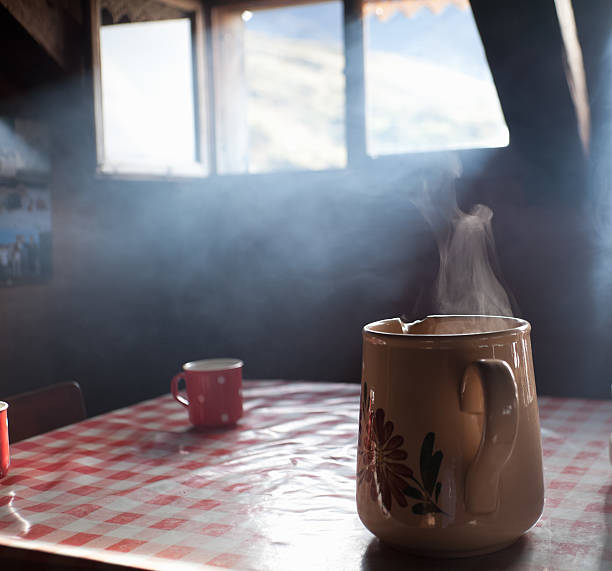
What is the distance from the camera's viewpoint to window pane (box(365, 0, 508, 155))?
101 inches

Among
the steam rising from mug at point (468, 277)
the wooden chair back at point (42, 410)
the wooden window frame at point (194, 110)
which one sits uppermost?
the wooden window frame at point (194, 110)

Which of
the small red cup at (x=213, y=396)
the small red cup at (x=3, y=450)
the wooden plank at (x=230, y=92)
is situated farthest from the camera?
the wooden plank at (x=230, y=92)

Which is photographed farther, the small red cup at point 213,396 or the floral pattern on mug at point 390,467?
the small red cup at point 213,396

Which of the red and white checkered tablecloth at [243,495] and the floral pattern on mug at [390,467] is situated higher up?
the floral pattern on mug at [390,467]

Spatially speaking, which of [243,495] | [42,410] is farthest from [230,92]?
[243,495]

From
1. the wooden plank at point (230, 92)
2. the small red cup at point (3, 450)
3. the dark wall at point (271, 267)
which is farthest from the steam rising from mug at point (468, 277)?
the wooden plank at point (230, 92)

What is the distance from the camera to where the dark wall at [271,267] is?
8.24 ft

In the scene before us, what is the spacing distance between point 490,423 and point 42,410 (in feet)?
3.38

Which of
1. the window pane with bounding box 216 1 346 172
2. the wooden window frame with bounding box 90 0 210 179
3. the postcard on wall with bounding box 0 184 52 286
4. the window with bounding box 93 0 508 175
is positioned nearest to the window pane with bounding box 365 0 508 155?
the window with bounding box 93 0 508 175

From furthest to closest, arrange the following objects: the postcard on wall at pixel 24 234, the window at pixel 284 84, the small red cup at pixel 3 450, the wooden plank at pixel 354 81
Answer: the wooden plank at pixel 354 81, the window at pixel 284 84, the postcard on wall at pixel 24 234, the small red cup at pixel 3 450

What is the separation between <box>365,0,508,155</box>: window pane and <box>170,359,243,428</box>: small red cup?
5.86ft

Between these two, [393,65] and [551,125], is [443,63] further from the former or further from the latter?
[551,125]

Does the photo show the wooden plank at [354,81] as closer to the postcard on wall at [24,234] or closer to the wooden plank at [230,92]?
the wooden plank at [230,92]

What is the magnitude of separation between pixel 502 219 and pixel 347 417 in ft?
5.40
